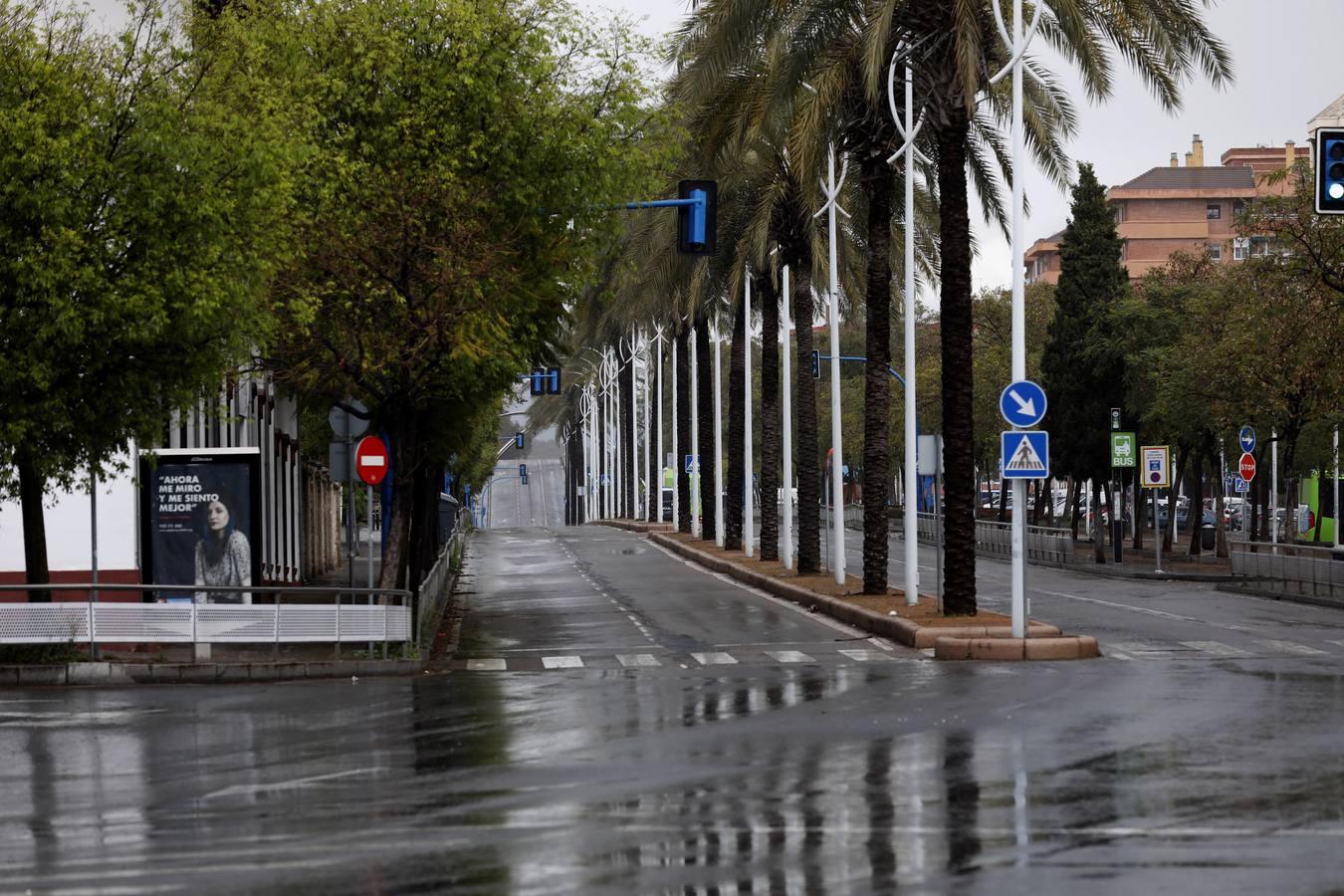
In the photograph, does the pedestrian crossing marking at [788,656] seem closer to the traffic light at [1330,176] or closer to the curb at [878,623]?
the curb at [878,623]

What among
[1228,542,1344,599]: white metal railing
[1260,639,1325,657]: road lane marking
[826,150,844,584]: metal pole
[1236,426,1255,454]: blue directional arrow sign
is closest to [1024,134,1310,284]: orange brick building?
[1236,426,1255,454]: blue directional arrow sign

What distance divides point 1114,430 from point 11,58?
39419mm

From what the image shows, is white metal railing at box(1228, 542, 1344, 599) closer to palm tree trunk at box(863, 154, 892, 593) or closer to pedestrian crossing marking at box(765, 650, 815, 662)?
palm tree trunk at box(863, 154, 892, 593)

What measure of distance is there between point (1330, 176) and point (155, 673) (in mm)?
14620

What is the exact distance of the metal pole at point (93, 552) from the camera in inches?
915

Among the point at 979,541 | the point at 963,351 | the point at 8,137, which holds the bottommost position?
the point at 979,541

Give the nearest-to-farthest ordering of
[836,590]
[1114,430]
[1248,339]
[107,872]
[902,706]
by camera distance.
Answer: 1. [107,872]
2. [902,706]
3. [836,590]
4. [1248,339]
5. [1114,430]

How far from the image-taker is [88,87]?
23.2m

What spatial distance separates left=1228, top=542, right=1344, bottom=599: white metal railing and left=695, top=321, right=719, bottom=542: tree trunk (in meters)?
19.0

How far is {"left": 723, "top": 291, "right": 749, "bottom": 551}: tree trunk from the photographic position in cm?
5169

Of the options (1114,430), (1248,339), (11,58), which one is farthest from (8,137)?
(1114,430)

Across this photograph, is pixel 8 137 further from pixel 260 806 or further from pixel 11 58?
pixel 260 806

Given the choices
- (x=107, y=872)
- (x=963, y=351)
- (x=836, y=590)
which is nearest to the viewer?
(x=107, y=872)

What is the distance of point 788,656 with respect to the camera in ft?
81.7
